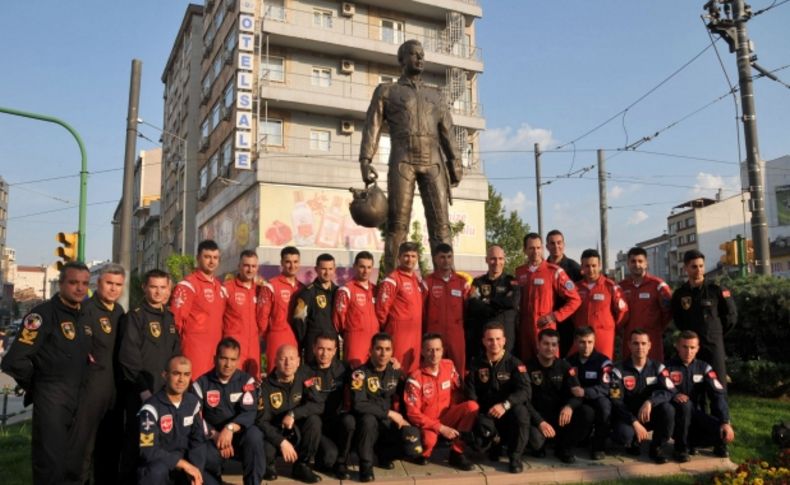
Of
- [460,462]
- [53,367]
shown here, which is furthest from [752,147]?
[53,367]

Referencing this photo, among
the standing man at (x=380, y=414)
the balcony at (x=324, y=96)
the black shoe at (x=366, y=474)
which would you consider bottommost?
the black shoe at (x=366, y=474)

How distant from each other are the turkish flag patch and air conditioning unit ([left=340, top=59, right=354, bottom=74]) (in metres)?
25.9

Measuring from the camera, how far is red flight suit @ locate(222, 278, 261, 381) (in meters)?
6.63

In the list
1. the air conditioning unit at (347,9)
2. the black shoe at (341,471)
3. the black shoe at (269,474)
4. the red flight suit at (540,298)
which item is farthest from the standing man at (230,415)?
the air conditioning unit at (347,9)

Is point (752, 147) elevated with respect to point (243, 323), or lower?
elevated

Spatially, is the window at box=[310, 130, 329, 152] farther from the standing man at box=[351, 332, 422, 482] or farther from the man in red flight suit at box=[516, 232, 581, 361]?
the standing man at box=[351, 332, 422, 482]

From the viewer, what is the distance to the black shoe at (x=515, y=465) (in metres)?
5.81

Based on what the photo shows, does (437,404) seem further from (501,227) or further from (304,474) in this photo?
(501,227)

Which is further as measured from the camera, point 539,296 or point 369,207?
point 369,207

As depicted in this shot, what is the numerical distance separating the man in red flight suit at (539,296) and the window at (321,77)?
23662mm

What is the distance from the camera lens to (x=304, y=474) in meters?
5.56

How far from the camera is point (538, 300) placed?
7.07 meters

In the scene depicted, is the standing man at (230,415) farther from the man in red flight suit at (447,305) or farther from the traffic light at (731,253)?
the traffic light at (731,253)

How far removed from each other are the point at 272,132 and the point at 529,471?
24.5m
